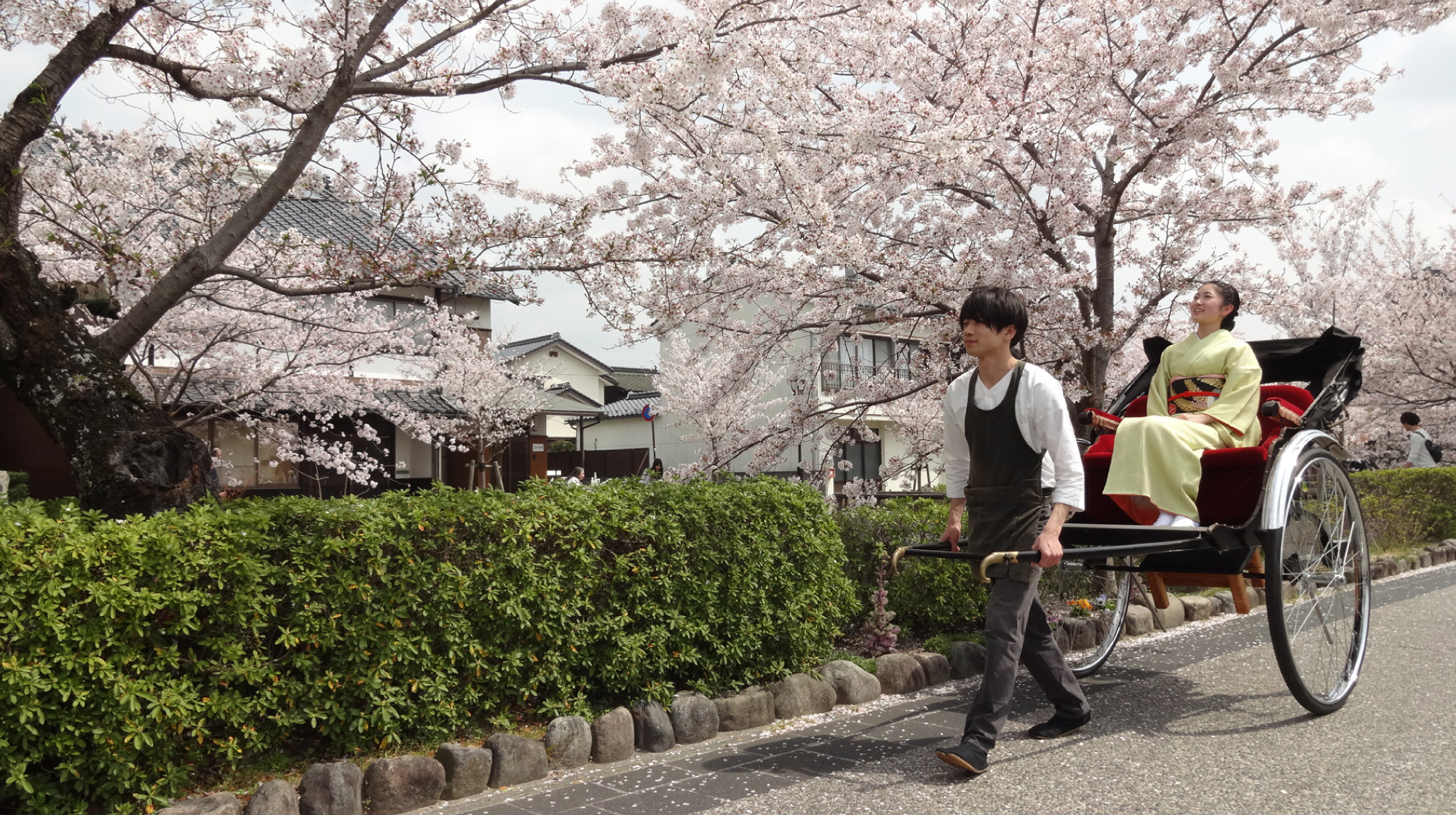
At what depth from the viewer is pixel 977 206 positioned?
8.43 m

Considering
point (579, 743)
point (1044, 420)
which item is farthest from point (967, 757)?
point (579, 743)

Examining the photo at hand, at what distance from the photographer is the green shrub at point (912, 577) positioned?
5.87 metres

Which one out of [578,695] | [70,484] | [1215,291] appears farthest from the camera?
[70,484]

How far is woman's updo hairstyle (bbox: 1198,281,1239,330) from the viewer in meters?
4.82

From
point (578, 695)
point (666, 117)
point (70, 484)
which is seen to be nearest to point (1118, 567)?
point (578, 695)

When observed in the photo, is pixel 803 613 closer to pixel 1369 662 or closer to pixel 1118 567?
pixel 1118 567

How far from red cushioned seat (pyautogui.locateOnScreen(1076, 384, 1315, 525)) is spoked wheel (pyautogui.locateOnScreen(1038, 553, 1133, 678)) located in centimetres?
60

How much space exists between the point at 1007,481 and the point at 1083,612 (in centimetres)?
295

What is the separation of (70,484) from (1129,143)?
55.7 ft

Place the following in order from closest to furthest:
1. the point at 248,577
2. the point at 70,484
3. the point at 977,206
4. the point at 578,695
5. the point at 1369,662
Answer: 1. the point at 248,577
2. the point at 578,695
3. the point at 1369,662
4. the point at 977,206
5. the point at 70,484

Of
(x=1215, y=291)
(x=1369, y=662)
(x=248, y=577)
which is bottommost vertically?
(x=1369, y=662)

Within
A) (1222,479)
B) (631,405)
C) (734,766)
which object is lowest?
(734,766)

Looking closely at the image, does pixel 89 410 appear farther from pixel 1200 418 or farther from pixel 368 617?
pixel 1200 418

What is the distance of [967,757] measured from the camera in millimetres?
3512
